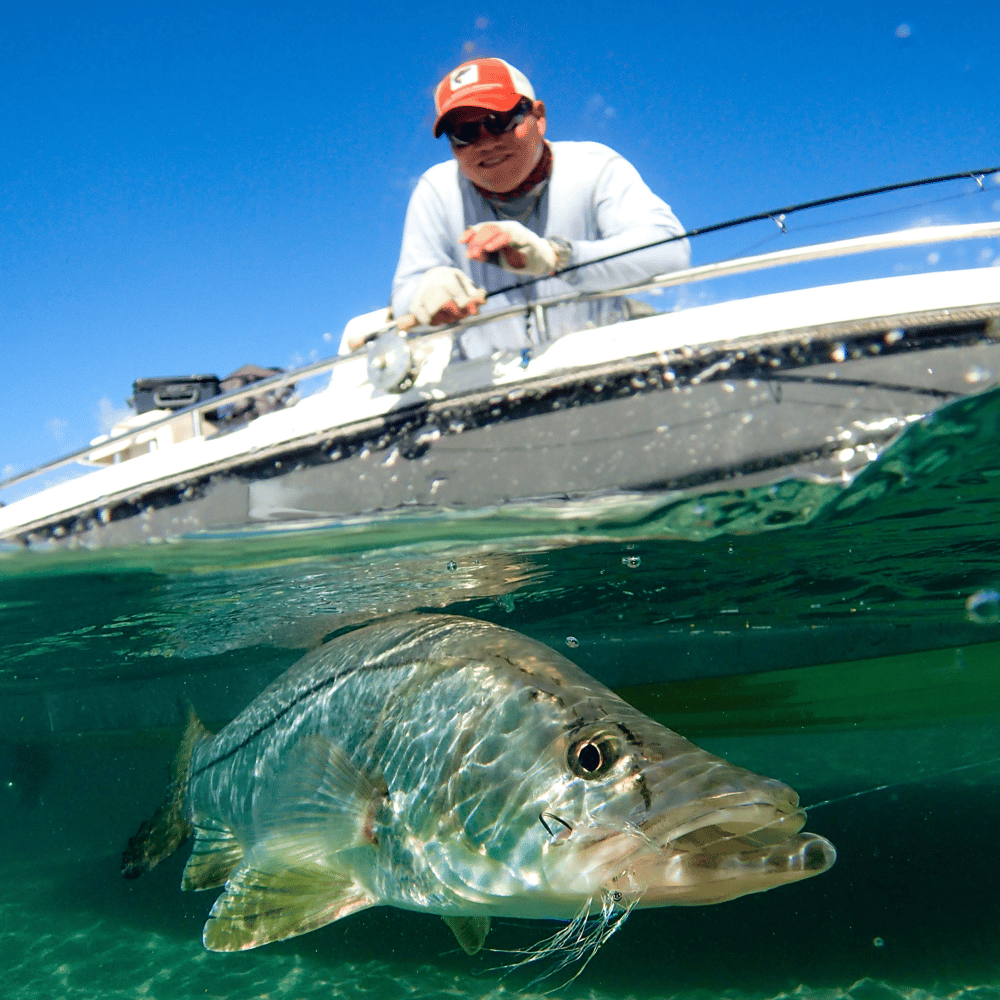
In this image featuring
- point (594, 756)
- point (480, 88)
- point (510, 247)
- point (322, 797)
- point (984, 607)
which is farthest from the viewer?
point (984, 607)

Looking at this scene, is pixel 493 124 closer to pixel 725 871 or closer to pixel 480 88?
pixel 480 88

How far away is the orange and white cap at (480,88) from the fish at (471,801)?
2973mm

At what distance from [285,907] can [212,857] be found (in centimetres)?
158

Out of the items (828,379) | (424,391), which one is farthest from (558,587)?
(828,379)

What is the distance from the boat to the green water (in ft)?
1.07

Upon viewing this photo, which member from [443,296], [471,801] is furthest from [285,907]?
[443,296]

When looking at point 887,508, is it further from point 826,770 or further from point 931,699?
point 826,770

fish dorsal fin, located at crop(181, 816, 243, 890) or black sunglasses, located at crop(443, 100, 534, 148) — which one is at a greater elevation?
black sunglasses, located at crop(443, 100, 534, 148)

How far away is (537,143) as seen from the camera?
456 centimetres

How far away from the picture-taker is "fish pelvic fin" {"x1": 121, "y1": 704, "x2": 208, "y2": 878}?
5.29m

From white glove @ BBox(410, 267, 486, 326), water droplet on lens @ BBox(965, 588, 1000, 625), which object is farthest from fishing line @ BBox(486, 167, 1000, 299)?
water droplet on lens @ BBox(965, 588, 1000, 625)

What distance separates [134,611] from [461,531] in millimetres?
4638

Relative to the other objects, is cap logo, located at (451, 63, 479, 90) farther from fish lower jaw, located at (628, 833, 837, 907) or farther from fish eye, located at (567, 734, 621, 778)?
fish lower jaw, located at (628, 833, 837, 907)

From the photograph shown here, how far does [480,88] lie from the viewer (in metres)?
4.30
